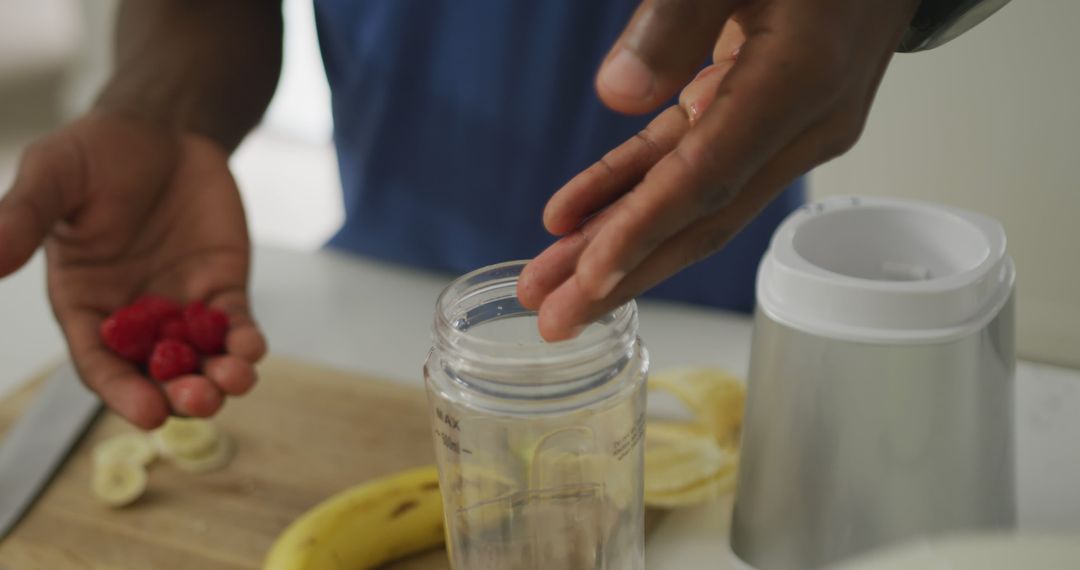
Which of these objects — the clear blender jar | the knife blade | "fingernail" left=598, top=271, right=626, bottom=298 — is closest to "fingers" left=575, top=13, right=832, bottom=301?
"fingernail" left=598, top=271, right=626, bottom=298

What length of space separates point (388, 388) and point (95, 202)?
0.27 m

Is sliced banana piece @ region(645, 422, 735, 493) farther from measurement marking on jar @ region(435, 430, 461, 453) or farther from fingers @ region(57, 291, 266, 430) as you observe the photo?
fingers @ region(57, 291, 266, 430)

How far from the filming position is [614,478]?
0.55 meters

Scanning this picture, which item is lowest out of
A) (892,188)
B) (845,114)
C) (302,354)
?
(302,354)

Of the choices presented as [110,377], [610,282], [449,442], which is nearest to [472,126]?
[110,377]

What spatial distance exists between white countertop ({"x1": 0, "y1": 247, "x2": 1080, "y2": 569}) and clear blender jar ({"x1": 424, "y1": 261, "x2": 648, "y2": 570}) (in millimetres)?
93

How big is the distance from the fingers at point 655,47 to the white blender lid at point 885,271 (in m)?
0.20

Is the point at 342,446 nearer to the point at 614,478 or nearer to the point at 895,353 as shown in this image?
the point at 614,478

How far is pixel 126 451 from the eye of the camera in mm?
749

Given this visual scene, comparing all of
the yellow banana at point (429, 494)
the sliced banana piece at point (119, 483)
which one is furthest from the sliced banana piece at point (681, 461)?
the sliced banana piece at point (119, 483)

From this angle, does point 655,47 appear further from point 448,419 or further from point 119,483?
point 119,483

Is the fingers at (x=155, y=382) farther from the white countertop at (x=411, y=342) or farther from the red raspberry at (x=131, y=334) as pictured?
the white countertop at (x=411, y=342)

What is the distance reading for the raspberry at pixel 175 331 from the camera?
2.40 ft

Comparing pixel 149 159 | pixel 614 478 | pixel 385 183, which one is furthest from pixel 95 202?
pixel 614 478
